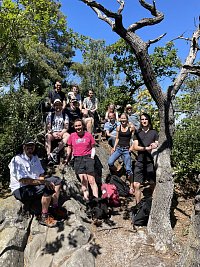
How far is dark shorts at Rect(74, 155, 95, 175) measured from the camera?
680 cm

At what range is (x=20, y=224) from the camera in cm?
616

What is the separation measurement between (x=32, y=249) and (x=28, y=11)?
8.66 m

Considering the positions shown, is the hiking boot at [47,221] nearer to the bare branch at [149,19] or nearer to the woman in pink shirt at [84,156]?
the woman in pink shirt at [84,156]

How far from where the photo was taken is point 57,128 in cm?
805

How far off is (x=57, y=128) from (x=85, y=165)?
1.75 metres

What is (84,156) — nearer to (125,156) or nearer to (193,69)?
(125,156)

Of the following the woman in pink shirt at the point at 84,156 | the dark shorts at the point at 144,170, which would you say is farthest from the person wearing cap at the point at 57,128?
the dark shorts at the point at 144,170

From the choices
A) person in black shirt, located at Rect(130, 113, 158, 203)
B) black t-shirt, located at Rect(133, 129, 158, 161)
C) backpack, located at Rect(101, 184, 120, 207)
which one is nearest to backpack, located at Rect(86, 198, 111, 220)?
backpack, located at Rect(101, 184, 120, 207)

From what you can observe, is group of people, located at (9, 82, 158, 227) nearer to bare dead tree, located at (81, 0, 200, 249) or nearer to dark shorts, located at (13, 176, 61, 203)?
dark shorts, located at (13, 176, 61, 203)

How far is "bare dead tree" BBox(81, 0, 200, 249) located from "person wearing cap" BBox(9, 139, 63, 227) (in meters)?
2.22

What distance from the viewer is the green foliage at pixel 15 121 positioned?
298 inches

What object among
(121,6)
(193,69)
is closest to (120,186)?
(193,69)

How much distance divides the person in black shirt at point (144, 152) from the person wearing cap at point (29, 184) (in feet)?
6.28

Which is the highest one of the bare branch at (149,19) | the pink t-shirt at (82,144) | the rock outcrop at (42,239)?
the bare branch at (149,19)
